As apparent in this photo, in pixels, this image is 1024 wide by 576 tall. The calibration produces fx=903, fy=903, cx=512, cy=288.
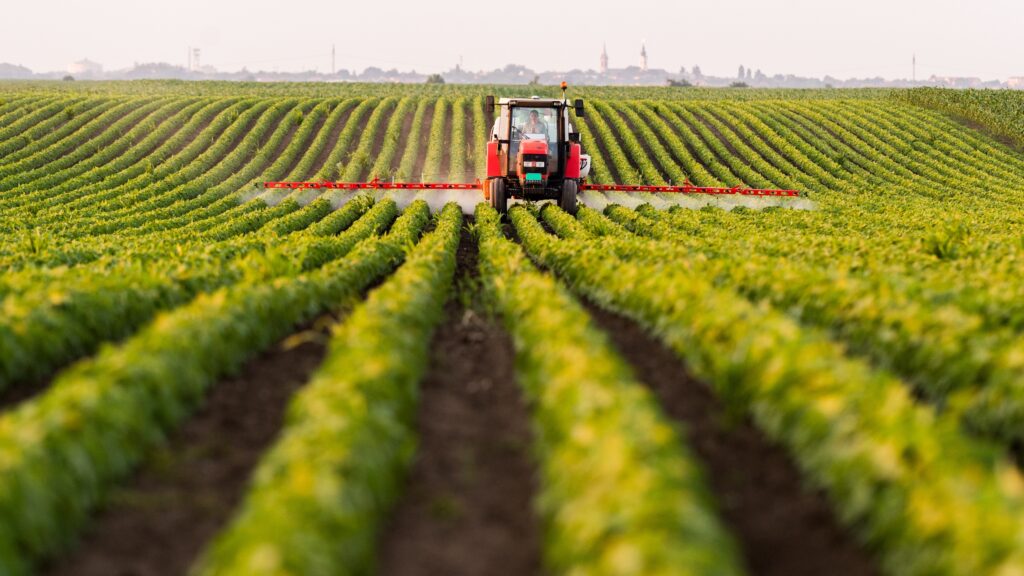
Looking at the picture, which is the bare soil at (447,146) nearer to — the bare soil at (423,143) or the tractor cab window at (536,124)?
the bare soil at (423,143)

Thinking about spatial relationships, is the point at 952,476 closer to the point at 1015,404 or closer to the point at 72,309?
the point at 1015,404

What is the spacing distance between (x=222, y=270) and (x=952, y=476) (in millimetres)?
9691

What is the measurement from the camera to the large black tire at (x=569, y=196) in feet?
84.0

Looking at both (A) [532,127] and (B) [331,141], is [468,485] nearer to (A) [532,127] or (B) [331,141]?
(A) [532,127]

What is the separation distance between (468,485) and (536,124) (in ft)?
64.8

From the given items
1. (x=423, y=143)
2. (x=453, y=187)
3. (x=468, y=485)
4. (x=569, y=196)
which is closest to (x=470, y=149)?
(x=423, y=143)

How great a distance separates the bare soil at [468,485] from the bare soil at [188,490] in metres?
1.26

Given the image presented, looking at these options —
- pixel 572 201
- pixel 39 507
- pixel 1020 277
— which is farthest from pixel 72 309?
pixel 572 201

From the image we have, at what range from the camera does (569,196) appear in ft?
84.3

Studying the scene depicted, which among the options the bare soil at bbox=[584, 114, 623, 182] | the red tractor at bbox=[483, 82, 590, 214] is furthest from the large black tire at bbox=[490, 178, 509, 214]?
the bare soil at bbox=[584, 114, 623, 182]

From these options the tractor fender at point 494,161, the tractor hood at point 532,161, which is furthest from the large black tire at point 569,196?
the tractor fender at point 494,161

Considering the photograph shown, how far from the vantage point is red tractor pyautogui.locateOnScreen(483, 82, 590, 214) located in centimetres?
2483

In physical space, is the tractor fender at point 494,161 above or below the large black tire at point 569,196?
above

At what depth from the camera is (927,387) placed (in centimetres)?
812
